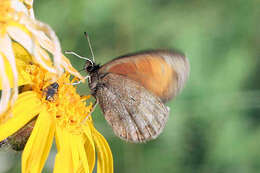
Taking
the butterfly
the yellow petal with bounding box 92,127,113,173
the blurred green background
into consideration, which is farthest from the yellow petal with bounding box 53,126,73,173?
the blurred green background

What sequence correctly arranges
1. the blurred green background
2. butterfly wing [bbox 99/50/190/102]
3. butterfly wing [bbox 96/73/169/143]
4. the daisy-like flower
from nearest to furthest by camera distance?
the daisy-like flower, butterfly wing [bbox 99/50/190/102], butterfly wing [bbox 96/73/169/143], the blurred green background

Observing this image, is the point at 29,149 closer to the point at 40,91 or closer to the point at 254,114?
the point at 40,91

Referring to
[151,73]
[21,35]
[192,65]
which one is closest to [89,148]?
[151,73]

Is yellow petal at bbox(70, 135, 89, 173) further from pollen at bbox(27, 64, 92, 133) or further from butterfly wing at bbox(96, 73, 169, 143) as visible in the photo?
butterfly wing at bbox(96, 73, 169, 143)

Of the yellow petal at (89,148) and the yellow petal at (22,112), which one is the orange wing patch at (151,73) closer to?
the yellow petal at (89,148)

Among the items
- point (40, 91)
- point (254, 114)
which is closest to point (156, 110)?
point (40, 91)
